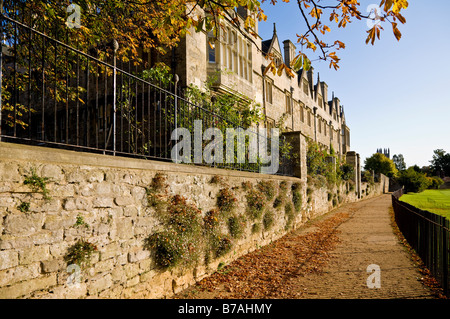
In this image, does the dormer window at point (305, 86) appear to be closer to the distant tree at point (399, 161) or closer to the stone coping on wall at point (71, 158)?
the stone coping on wall at point (71, 158)

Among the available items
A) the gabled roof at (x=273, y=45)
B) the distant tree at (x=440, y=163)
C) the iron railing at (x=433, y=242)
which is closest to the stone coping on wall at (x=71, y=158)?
the iron railing at (x=433, y=242)

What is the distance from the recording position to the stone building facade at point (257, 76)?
11.2m

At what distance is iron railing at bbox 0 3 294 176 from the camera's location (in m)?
4.05

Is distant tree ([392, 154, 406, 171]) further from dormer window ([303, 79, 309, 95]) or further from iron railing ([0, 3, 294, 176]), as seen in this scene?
iron railing ([0, 3, 294, 176])

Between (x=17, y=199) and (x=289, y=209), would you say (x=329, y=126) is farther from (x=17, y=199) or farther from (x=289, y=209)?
(x=17, y=199)

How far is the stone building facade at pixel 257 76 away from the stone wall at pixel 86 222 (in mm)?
2524

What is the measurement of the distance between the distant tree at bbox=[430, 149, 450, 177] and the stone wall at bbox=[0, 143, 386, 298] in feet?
349

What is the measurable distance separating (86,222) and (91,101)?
10.9 metres

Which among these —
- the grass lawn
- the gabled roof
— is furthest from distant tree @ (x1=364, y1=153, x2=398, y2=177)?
the gabled roof

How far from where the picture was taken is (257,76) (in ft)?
57.2

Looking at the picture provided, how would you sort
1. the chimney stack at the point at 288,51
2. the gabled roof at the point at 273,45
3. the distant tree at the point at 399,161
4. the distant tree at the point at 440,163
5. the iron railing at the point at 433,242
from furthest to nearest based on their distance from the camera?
1. the distant tree at the point at 399,161
2. the distant tree at the point at 440,163
3. the chimney stack at the point at 288,51
4. the gabled roof at the point at 273,45
5. the iron railing at the point at 433,242
